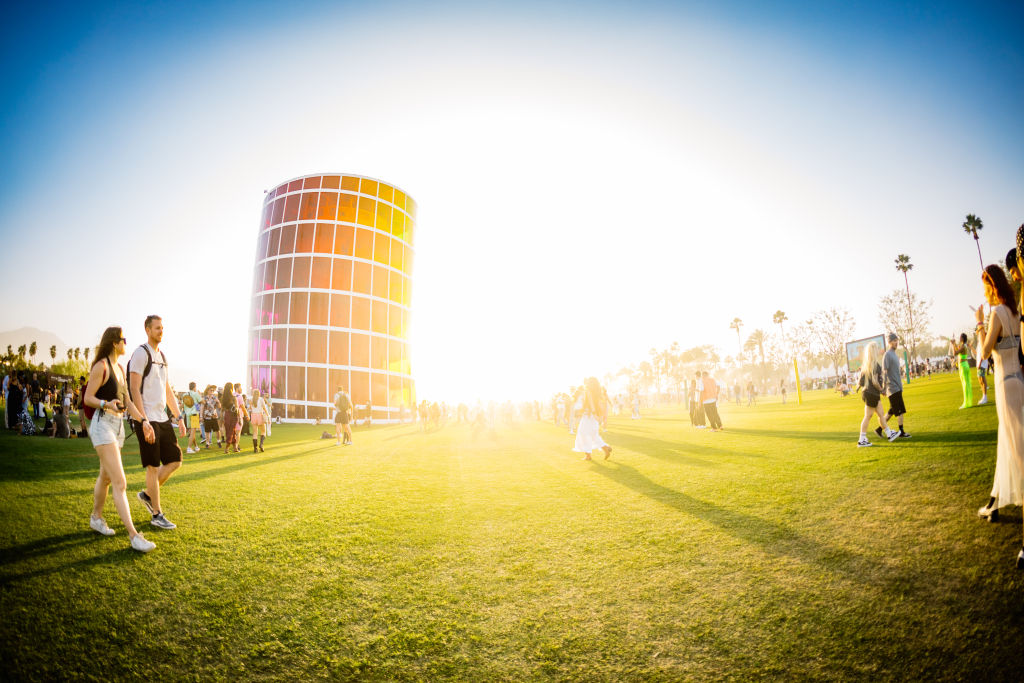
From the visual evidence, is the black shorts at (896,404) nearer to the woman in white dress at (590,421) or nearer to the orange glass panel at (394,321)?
the woman in white dress at (590,421)

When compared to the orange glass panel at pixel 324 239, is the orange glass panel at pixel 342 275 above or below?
below

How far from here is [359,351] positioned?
37.6m

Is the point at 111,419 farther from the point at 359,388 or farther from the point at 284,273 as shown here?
the point at 284,273

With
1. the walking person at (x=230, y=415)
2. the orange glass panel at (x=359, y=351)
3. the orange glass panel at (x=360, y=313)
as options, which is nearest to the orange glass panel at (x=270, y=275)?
the orange glass panel at (x=360, y=313)

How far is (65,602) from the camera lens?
11.4 ft

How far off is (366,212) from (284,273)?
9.57m

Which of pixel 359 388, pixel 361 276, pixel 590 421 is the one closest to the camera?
pixel 590 421

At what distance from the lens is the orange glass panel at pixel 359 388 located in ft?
121

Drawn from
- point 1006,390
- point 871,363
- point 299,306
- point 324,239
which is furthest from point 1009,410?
point 324,239

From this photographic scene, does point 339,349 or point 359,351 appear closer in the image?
point 339,349

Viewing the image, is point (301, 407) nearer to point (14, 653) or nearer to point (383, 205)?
point (383, 205)

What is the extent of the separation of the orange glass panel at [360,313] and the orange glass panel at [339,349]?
1.39 metres

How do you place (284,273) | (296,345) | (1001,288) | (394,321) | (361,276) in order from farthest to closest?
(394,321) < (361,276) < (284,273) < (296,345) < (1001,288)

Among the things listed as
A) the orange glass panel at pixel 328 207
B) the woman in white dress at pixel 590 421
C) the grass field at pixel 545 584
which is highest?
the orange glass panel at pixel 328 207
